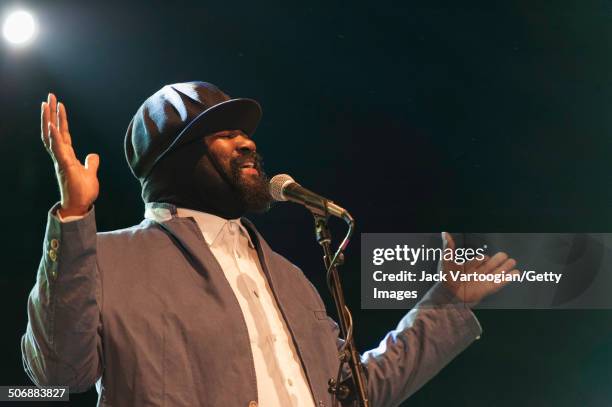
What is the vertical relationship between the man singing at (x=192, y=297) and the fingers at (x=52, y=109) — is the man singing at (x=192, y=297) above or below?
below

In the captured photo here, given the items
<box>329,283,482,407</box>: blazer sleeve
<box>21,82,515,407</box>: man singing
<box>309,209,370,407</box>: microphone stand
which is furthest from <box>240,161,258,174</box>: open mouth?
<box>329,283,482,407</box>: blazer sleeve

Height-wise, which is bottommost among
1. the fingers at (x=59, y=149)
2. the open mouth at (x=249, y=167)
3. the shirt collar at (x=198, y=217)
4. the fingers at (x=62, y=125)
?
the shirt collar at (x=198, y=217)

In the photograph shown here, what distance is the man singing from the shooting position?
173cm

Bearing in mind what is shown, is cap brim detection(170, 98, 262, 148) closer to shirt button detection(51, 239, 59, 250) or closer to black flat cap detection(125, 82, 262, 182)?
black flat cap detection(125, 82, 262, 182)

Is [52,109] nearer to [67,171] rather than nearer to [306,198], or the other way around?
[67,171]

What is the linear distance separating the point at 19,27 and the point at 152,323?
5.54ft

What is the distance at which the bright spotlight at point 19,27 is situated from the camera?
3.09 m

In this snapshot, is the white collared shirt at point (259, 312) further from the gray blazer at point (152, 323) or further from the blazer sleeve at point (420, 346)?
the blazer sleeve at point (420, 346)

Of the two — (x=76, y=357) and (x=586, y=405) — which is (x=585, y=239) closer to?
(x=586, y=405)

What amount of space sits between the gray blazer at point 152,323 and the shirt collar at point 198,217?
18mm

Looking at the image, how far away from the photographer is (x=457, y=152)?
11.6 feet

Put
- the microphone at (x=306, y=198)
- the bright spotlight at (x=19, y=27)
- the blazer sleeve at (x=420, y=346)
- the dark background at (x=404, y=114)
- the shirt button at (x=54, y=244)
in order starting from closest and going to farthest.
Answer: the shirt button at (x=54, y=244) → the microphone at (x=306, y=198) → the blazer sleeve at (x=420, y=346) → the bright spotlight at (x=19, y=27) → the dark background at (x=404, y=114)

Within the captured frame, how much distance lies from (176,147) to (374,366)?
2.57ft

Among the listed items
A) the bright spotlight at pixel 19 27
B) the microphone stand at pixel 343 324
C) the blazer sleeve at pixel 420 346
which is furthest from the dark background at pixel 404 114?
the microphone stand at pixel 343 324
